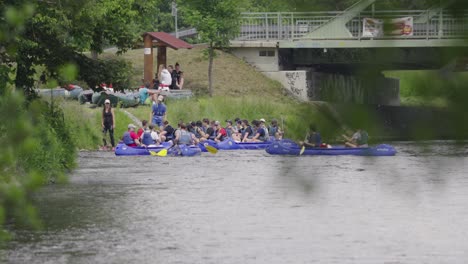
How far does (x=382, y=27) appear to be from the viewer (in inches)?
82.8

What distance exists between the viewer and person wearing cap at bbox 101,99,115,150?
101 feet

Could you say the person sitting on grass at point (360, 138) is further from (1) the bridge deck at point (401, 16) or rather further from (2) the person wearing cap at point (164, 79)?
(2) the person wearing cap at point (164, 79)

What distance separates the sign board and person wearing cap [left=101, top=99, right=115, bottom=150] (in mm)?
28735

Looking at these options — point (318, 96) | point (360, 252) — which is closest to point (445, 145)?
point (318, 96)

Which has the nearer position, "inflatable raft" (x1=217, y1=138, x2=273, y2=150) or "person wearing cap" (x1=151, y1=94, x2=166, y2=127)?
"inflatable raft" (x1=217, y1=138, x2=273, y2=150)

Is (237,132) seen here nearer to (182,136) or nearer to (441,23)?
(182,136)

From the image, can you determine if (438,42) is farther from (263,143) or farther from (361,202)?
(263,143)

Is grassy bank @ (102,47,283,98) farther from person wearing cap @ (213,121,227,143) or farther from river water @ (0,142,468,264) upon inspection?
river water @ (0,142,468,264)

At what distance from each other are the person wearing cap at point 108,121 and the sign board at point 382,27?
28.7 m

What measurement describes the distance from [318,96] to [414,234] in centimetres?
1348

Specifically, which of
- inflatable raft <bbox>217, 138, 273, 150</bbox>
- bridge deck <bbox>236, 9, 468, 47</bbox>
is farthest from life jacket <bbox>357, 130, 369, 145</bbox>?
inflatable raft <bbox>217, 138, 273, 150</bbox>

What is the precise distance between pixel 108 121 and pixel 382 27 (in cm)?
2955

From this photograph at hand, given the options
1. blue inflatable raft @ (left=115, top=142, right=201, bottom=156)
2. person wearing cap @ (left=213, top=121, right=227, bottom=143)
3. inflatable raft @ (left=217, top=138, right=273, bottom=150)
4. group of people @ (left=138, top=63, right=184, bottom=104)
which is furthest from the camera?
group of people @ (left=138, top=63, right=184, bottom=104)

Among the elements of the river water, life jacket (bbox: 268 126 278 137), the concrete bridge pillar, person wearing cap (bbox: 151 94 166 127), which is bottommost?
the river water
